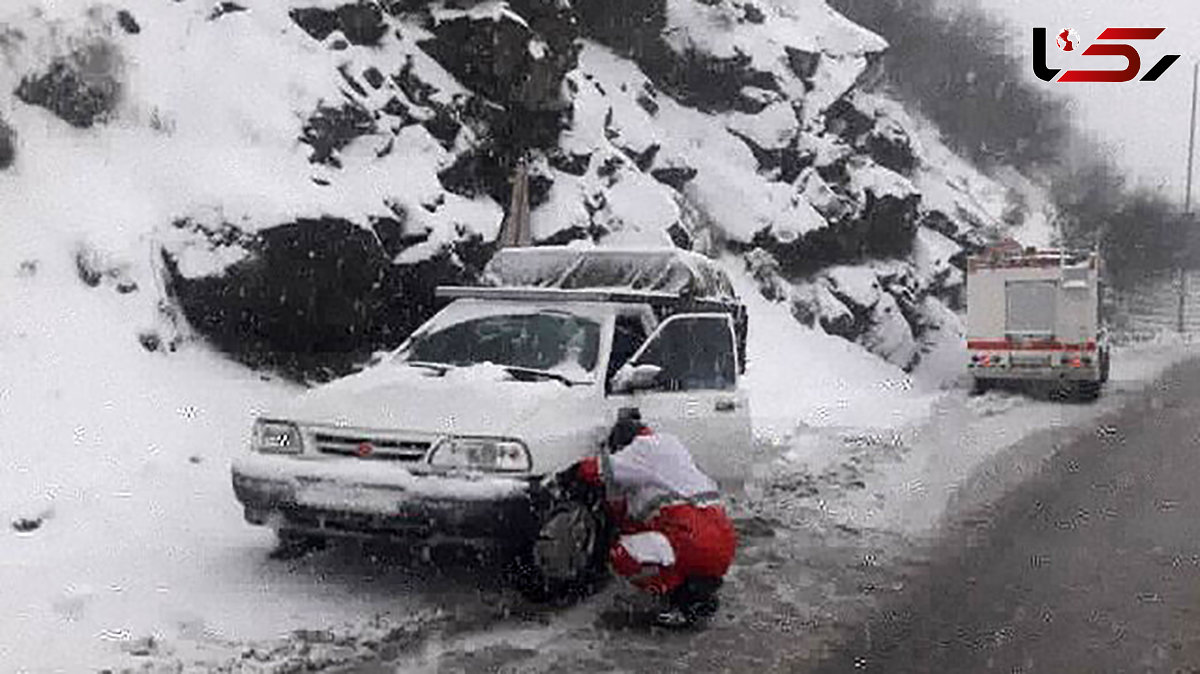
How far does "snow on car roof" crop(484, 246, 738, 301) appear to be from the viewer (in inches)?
358

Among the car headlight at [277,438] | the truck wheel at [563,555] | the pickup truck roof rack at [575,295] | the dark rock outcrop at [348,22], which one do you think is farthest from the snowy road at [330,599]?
the dark rock outcrop at [348,22]

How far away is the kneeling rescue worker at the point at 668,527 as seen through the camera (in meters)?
7.09

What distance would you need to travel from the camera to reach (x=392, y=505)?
6926 mm

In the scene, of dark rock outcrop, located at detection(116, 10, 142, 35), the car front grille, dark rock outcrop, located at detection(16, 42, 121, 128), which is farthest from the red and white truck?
the car front grille

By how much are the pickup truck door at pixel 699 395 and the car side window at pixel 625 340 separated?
7cm

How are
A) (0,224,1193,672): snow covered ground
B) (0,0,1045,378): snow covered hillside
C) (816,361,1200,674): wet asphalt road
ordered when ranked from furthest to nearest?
(0,0,1045,378): snow covered hillside
(816,361,1200,674): wet asphalt road
(0,224,1193,672): snow covered ground

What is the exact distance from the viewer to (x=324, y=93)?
13773 mm

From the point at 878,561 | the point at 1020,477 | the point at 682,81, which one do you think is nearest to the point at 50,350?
the point at 878,561

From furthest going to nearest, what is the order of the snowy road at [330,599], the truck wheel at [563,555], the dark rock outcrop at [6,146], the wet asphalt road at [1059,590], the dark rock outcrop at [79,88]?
the dark rock outcrop at [79,88]
the dark rock outcrop at [6,146]
the truck wheel at [563,555]
the wet asphalt road at [1059,590]
the snowy road at [330,599]

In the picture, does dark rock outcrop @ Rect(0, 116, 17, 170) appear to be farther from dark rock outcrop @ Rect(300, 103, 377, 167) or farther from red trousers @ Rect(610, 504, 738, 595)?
red trousers @ Rect(610, 504, 738, 595)

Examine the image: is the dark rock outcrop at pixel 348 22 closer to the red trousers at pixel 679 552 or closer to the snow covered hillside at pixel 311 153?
the snow covered hillside at pixel 311 153

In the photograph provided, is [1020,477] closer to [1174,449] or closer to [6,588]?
[1174,449]

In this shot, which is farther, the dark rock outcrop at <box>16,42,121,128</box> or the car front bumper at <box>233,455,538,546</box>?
the dark rock outcrop at <box>16,42,121,128</box>

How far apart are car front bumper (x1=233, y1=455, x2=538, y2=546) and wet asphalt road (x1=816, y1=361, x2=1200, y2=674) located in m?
1.84
